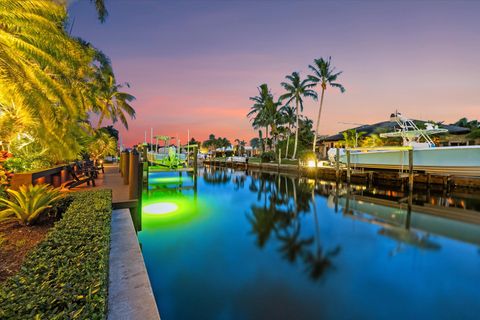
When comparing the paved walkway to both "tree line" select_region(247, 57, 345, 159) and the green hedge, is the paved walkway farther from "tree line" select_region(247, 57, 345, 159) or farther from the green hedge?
"tree line" select_region(247, 57, 345, 159)

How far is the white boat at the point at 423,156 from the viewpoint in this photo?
1248cm

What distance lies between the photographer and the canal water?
4023 mm

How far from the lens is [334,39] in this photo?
23250 mm

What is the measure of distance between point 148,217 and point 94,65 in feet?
50.6

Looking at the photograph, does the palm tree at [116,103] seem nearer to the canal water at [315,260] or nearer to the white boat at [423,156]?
the canal water at [315,260]

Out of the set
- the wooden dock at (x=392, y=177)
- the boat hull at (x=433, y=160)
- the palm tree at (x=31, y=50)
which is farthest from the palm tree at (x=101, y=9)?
the wooden dock at (x=392, y=177)

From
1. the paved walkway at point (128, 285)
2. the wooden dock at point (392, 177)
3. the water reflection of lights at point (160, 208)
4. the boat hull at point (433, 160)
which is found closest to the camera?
the paved walkway at point (128, 285)

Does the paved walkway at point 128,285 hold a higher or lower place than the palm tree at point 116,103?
lower

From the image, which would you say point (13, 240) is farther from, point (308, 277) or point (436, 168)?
point (436, 168)

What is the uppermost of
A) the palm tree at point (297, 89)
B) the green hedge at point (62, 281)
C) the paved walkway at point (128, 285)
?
the palm tree at point (297, 89)

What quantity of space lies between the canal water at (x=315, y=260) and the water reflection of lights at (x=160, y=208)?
42mm

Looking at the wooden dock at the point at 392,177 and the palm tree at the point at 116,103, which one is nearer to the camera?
the wooden dock at the point at 392,177

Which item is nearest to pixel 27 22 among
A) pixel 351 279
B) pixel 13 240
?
pixel 13 240

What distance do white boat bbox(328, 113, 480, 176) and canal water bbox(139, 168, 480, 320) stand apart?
2.20 m
